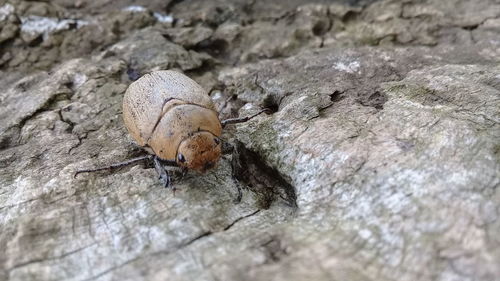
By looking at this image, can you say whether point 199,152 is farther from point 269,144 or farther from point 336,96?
point 336,96

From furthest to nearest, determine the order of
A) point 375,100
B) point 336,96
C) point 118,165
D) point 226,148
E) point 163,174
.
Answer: point 336,96 < point 375,100 < point 226,148 < point 118,165 < point 163,174

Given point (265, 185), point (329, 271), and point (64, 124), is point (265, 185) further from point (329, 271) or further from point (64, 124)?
point (64, 124)

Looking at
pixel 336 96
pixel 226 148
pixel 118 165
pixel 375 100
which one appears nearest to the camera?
pixel 118 165

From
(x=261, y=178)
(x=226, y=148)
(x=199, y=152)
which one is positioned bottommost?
(x=261, y=178)

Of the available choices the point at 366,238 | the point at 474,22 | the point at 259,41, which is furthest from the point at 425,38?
the point at 366,238

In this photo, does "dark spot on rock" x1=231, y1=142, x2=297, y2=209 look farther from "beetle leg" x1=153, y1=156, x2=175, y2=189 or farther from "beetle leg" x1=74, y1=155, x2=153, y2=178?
"beetle leg" x1=74, y1=155, x2=153, y2=178

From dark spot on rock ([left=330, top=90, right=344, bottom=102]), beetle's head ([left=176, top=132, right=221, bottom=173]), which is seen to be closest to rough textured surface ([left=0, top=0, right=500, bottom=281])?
dark spot on rock ([left=330, top=90, right=344, bottom=102])

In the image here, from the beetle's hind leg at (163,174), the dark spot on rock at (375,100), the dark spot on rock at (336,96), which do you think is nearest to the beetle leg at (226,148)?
the beetle's hind leg at (163,174)

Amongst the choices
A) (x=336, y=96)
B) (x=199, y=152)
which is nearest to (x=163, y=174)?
(x=199, y=152)

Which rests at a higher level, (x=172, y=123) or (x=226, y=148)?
(x=172, y=123)
